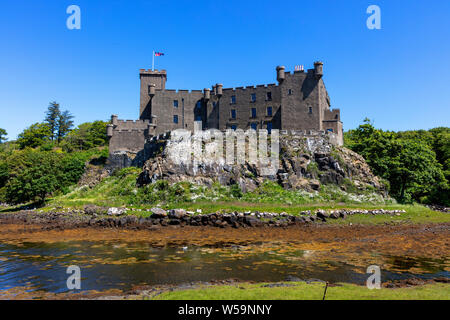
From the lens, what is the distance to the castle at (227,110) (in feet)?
170

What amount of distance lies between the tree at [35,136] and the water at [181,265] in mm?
77128

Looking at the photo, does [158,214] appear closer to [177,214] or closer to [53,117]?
[177,214]

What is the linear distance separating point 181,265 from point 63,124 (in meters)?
95.5

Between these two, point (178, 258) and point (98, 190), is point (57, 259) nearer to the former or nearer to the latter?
point (178, 258)

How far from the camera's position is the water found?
13992 mm

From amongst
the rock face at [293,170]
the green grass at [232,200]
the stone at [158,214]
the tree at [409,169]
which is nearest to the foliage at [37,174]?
the green grass at [232,200]

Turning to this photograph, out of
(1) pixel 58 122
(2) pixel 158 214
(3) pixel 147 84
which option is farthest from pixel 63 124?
(2) pixel 158 214

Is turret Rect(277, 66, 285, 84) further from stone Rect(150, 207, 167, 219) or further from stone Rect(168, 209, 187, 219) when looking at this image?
stone Rect(150, 207, 167, 219)

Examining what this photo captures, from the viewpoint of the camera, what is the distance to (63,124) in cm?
9581

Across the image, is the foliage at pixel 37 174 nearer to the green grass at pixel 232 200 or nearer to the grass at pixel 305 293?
the green grass at pixel 232 200
